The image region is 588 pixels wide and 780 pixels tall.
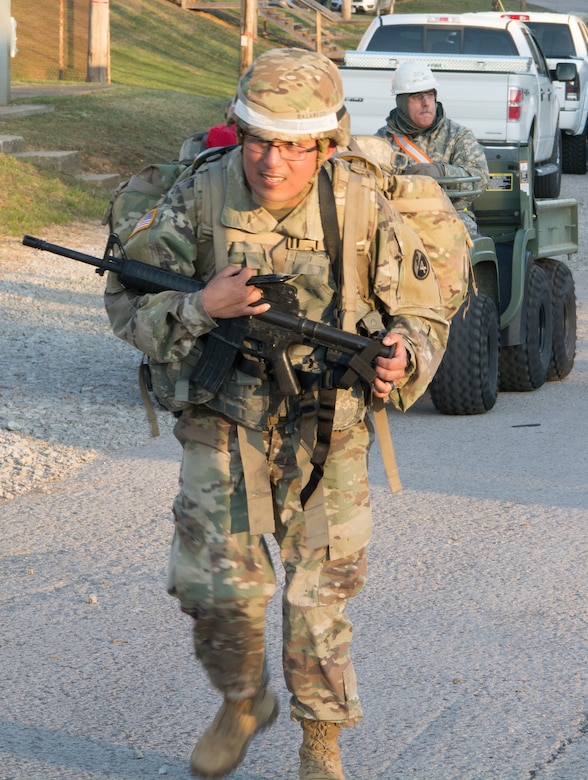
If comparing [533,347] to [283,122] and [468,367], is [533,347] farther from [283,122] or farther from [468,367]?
[283,122]

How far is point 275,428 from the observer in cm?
336

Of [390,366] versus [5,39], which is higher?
[390,366]

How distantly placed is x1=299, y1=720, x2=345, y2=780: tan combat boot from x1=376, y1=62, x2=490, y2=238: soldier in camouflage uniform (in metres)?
5.15

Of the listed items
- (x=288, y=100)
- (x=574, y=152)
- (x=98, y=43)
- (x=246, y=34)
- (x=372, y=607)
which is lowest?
(x=574, y=152)

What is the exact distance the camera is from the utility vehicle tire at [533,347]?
8.77m

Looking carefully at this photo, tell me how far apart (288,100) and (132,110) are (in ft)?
57.4

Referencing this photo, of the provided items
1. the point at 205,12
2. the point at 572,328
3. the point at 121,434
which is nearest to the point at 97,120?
the point at 572,328

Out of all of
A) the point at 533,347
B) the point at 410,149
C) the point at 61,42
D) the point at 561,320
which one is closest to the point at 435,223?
the point at 410,149

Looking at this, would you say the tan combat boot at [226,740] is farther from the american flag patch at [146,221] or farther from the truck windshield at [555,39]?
the truck windshield at [555,39]

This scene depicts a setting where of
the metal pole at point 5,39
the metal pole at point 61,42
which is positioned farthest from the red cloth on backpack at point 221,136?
the metal pole at point 61,42

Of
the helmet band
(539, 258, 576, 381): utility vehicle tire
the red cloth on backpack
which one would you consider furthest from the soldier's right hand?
(539, 258, 576, 381): utility vehicle tire

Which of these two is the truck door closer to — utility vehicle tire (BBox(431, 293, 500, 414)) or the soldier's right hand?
utility vehicle tire (BBox(431, 293, 500, 414))

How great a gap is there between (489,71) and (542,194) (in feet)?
14.3

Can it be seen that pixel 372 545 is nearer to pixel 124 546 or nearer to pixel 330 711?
pixel 124 546
